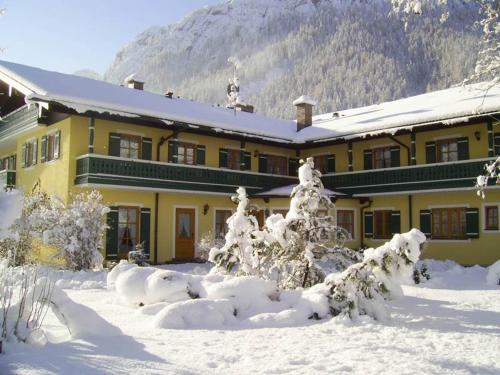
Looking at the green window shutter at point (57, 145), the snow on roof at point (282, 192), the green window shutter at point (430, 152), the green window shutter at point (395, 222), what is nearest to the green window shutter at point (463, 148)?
the green window shutter at point (430, 152)

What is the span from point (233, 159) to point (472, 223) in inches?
414

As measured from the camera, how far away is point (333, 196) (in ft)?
72.3

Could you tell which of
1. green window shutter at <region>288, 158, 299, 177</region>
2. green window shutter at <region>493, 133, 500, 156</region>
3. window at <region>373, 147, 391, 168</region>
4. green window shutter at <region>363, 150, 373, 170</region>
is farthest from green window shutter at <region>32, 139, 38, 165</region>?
green window shutter at <region>493, 133, 500, 156</region>

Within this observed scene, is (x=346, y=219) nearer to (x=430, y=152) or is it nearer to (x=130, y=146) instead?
(x=430, y=152)

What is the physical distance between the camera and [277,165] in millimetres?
25203

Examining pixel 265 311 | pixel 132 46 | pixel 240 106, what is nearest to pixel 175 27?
pixel 132 46

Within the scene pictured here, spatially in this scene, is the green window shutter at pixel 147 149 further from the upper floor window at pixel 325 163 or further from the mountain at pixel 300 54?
the mountain at pixel 300 54

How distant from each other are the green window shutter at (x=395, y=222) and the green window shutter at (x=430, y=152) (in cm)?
263

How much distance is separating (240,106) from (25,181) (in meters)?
12.4

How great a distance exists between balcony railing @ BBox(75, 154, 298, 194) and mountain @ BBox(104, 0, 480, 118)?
6171 centimetres

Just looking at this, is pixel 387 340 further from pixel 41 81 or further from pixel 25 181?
pixel 25 181

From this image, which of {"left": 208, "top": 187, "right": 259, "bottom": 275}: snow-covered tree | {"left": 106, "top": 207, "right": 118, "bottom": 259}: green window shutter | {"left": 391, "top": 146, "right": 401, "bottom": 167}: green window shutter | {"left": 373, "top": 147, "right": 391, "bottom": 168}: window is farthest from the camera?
{"left": 373, "top": 147, "right": 391, "bottom": 168}: window

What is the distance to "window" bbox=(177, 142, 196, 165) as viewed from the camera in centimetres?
2164

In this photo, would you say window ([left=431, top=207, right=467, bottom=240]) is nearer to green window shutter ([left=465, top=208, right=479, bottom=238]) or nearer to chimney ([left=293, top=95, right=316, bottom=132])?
green window shutter ([left=465, top=208, right=479, bottom=238])
